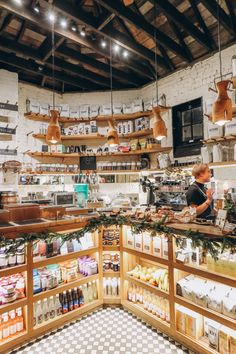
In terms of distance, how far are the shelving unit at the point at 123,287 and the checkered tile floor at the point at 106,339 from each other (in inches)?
3.6

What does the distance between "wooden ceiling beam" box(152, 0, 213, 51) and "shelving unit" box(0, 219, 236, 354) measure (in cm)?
339

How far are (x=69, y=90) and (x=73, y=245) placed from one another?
4894mm

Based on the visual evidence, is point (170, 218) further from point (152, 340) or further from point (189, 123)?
point (189, 123)

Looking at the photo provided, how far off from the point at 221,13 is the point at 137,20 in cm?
142

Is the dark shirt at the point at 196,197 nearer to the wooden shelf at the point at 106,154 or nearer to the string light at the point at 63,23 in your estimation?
the wooden shelf at the point at 106,154

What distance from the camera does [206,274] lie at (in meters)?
2.53

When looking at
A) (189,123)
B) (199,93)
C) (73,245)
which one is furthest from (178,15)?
(73,245)

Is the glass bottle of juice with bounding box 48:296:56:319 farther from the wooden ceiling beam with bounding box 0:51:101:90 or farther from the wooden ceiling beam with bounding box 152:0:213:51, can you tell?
the wooden ceiling beam with bounding box 0:51:101:90

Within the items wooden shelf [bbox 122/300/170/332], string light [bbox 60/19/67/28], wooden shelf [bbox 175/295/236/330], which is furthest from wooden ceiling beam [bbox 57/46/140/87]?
wooden shelf [bbox 175/295/236/330]

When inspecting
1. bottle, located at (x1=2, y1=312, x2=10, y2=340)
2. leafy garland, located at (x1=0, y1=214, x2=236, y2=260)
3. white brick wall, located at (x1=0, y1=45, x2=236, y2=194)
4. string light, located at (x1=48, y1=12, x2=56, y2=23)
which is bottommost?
bottle, located at (x1=2, y1=312, x2=10, y2=340)

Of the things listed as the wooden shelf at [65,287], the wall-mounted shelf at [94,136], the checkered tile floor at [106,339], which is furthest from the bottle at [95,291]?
the wall-mounted shelf at [94,136]

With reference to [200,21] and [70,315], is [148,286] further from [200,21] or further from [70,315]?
[200,21]

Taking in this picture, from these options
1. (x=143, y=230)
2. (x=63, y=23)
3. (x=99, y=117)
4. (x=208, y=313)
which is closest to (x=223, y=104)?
(x=143, y=230)

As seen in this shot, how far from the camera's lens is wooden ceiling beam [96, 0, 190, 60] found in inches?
140
